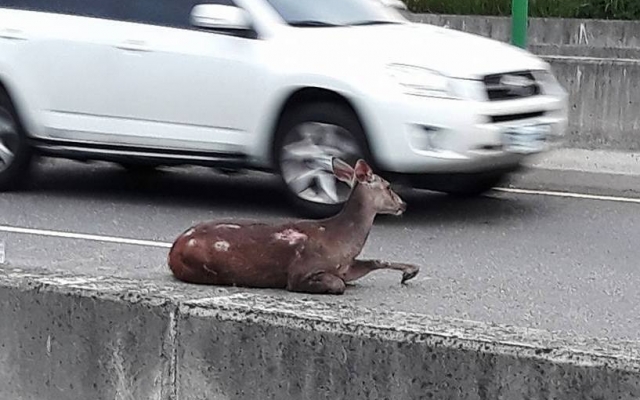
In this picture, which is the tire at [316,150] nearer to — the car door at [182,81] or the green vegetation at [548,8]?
the car door at [182,81]

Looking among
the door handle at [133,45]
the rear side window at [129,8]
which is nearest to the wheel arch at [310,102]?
the rear side window at [129,8]

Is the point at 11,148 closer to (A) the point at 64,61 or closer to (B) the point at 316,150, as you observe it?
(A) the point at 64,61

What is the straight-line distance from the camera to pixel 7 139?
9.90 m

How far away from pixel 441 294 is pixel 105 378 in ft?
10.9

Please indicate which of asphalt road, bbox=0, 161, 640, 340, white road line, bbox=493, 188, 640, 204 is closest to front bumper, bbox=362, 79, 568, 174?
asphalt road, bbox=0, 161, 640, 340

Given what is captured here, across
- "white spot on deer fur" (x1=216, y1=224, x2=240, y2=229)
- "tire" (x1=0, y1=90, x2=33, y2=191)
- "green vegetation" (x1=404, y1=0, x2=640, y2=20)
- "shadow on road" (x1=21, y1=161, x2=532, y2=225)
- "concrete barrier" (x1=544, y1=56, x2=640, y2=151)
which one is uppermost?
"white spot on deer fur" (x1=216, y1=224, x2=240, y2=229)

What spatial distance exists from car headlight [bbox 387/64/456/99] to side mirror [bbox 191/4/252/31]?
1.16 m

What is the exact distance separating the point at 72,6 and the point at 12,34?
51 cm

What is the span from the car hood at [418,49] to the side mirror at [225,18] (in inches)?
13.5

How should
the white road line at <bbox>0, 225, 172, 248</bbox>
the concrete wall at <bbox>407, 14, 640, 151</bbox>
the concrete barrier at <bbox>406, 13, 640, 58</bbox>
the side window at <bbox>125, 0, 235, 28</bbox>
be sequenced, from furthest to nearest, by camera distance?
the concrete barrier at <bbox>406, 13, 640, 58</bbox> → the concrete wall at <bbox>407, 14, 640, 151</bbox> → the side window at <bbox>125, 0, 235, 28</bbox> → the white road line at <bbox>0, 225, 172, 248</bbox>

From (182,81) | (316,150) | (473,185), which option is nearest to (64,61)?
(182,81)

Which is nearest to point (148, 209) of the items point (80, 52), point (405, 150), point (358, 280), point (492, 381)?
point (80, 52)

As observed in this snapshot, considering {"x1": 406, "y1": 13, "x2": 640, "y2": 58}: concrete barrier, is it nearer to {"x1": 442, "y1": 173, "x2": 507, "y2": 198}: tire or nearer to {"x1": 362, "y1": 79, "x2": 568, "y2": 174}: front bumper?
{"x1": 442, "y1": 173, "x2": 507, "y2": 198}: tire

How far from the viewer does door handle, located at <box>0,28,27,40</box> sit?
31.8ft
